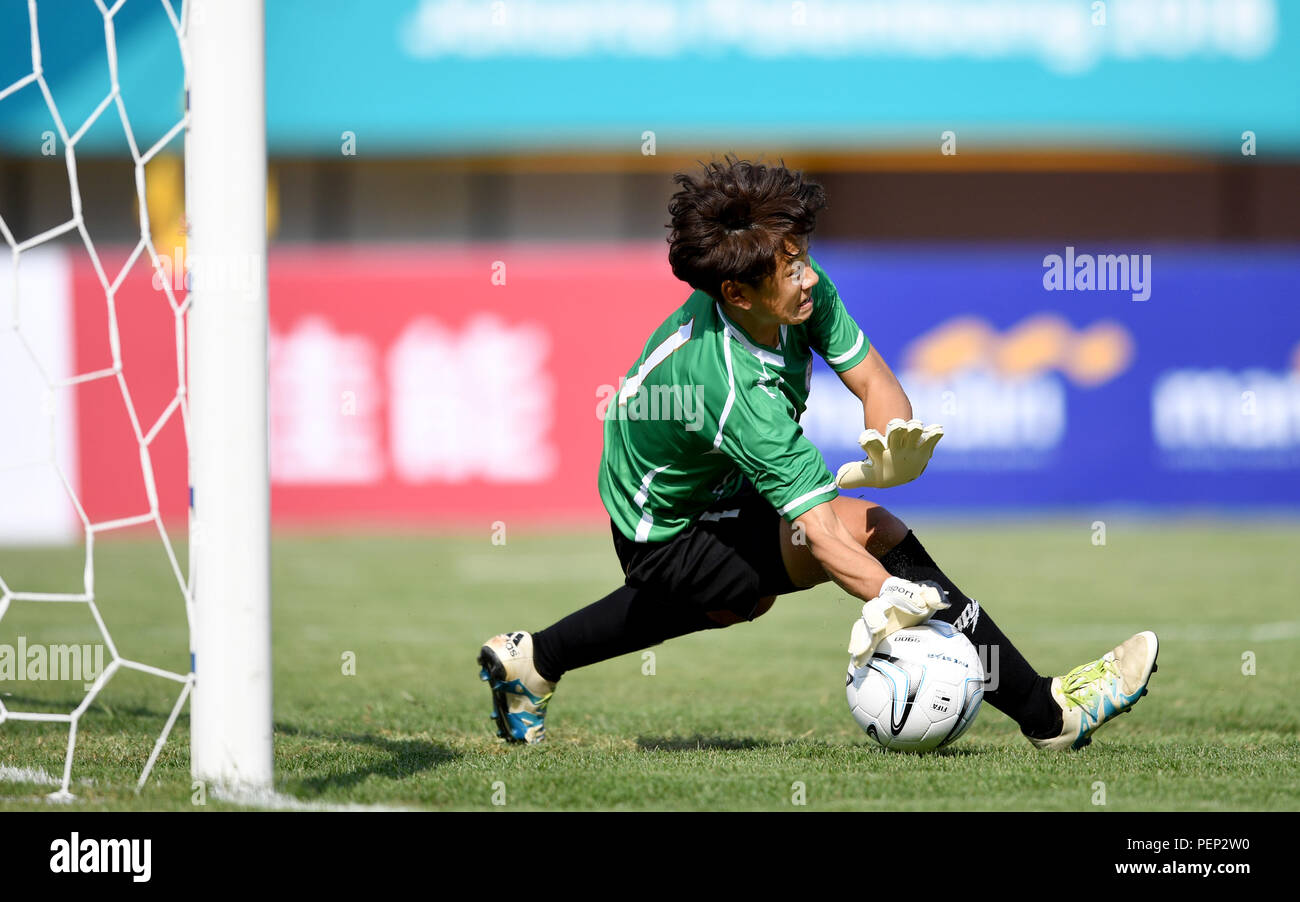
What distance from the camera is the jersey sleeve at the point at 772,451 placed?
165 inches

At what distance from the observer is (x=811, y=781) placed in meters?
4.14

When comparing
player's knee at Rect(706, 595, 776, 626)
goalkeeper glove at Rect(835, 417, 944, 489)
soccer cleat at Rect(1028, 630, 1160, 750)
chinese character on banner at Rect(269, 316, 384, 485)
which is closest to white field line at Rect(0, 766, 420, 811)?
player's knee at Rect(706, 595, 776, 626)

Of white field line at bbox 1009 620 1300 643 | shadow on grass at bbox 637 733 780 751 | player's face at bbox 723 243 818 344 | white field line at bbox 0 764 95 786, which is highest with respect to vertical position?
player's face at bbox 723 243 818 344

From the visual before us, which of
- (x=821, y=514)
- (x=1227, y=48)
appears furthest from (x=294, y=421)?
(x=1227, y=48)

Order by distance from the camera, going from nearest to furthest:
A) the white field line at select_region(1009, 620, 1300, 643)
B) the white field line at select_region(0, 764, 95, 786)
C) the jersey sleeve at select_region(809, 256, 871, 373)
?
1. the white field line at select_region(0, 764, 95, 786)
2. the jersey sleeve at select_region(809, 256, 871, 373)
3. the white field line at select_region(1009, 620, 1300, 643)

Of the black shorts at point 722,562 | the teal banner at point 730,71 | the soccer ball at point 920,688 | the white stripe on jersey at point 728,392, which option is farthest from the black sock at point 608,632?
the teal banner at point 730,71

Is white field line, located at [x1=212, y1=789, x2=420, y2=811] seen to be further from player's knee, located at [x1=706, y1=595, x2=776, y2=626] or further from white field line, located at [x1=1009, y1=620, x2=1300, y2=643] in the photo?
white field line, located at [x1=1009, y1=620, x2=1300, y2=643]

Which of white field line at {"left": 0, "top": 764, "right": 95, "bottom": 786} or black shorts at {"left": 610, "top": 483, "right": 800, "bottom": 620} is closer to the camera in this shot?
white field line at {"left": 0, "top": 764, "right": 95, "bottom": 786}

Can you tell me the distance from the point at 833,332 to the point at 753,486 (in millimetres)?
540

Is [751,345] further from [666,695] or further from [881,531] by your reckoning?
[666,695]

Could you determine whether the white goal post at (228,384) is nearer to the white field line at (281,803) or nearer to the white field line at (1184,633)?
the white field line at (281,803)

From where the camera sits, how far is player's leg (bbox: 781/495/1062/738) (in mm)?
4555

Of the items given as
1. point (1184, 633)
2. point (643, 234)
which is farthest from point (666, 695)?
point (643, 234)

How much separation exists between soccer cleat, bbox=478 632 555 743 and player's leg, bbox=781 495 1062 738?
92 centimetres
